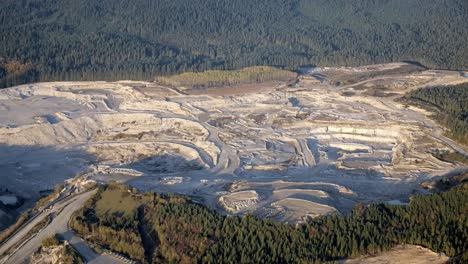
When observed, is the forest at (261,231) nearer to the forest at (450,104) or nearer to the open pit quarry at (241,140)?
the open pit quarry at (241,140)

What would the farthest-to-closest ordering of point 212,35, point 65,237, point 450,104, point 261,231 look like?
point 212,35, point 450,104, point 65,237, point 261,231

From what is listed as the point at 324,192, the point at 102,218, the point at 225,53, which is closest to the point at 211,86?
the point at 225,53

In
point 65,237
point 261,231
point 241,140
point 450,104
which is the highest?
point 450,104

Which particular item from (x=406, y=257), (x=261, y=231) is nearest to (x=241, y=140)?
(x=261, y=231)

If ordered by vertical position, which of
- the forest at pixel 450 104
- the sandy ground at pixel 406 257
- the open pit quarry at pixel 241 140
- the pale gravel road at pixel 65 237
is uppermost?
the forest at pixel 450 104

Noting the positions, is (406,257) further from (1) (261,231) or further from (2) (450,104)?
(2) (450,104)

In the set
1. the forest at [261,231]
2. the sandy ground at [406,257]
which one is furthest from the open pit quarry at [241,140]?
the sandy ground at [406,257]
